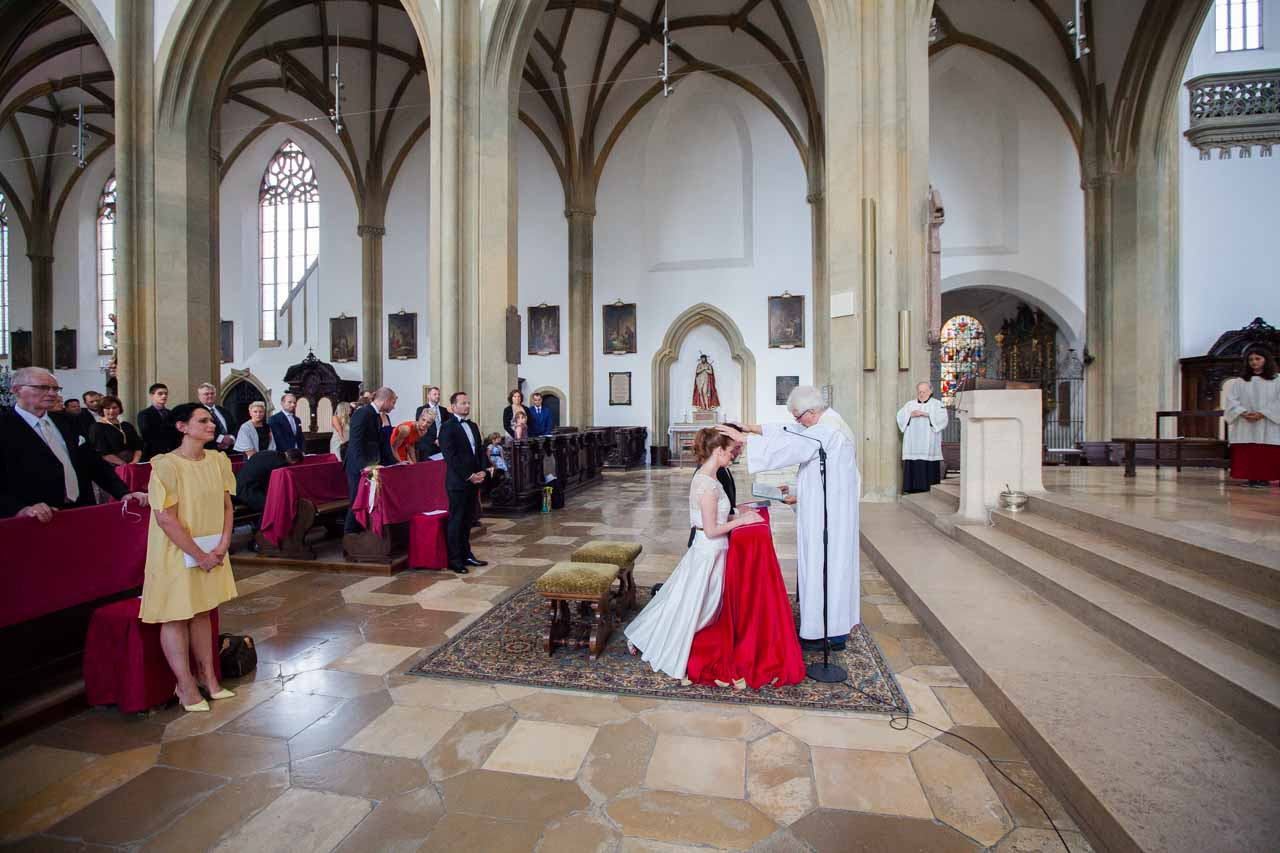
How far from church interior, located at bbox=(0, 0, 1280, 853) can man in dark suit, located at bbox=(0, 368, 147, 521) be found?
0.04m

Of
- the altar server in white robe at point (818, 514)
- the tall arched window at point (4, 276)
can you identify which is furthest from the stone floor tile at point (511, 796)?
the tall arched window at point (4, 276)

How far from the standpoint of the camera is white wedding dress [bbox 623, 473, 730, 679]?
130 inches

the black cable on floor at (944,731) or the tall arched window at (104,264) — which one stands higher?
the tall arched window at (104,264)

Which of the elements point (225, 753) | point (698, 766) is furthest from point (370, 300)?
point (698, 766)

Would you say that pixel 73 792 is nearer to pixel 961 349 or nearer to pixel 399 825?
pixel 399 825

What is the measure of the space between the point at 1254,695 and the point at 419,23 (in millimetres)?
11252

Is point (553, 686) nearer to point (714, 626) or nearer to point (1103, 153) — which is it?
point (714, 626)

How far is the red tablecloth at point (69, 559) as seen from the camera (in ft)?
9.86

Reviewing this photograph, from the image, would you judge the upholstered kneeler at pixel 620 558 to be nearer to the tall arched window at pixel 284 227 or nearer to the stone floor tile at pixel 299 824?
the stone floor tile at pixel 299 824

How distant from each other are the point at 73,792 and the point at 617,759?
2040 millimetres

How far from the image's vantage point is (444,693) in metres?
3.17

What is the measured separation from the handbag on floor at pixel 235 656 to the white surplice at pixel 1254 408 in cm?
894

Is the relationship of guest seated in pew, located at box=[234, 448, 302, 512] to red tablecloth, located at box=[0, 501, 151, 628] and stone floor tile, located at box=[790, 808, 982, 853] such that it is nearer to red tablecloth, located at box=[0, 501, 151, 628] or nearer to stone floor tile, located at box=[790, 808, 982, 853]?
red tablecloth, located at box=[0, 501, 151, 628]

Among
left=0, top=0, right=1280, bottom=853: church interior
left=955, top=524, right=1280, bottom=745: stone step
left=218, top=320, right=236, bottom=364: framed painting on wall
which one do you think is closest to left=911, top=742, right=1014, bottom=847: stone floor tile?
left=0, top=0, right=1280, bottom=853: church interior
